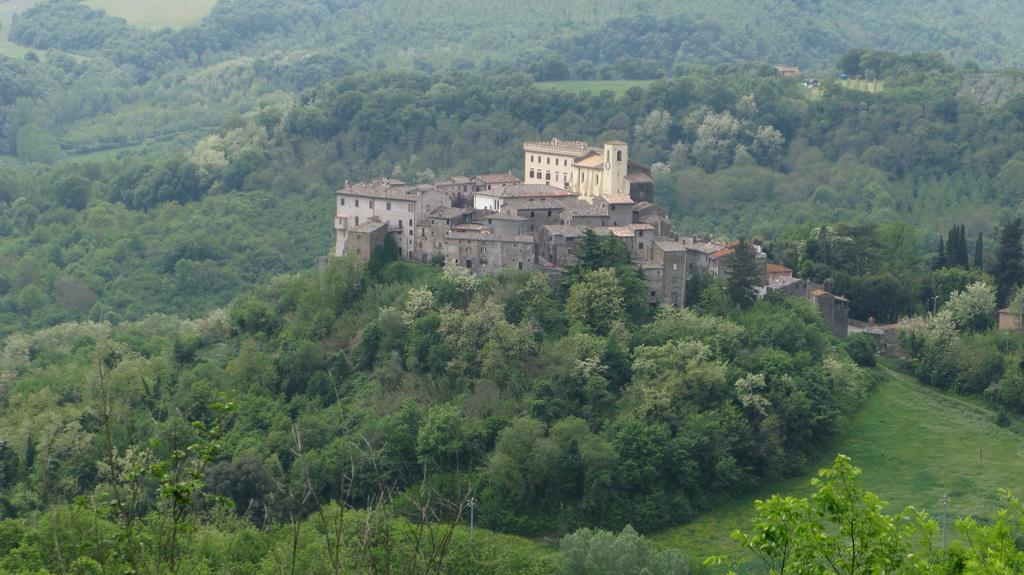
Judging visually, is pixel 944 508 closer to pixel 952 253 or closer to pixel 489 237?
pixel 489 237

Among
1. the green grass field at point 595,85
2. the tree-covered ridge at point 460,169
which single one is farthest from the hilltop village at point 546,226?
the green grass field at point 595,85

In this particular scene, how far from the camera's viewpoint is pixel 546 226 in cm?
5628

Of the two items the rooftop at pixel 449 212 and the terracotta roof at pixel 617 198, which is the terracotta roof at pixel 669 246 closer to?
the terracotta roof at pixel 617 198

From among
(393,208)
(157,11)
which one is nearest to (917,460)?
(393,208)

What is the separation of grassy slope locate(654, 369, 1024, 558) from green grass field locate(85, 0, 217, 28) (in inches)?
4590

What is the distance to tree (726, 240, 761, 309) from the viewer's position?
183 feet

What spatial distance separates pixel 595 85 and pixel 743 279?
229 feet

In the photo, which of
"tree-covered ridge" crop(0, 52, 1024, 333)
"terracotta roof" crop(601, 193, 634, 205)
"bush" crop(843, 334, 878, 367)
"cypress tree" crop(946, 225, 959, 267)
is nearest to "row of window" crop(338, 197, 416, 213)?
"terracotta roof" crop(601, 193, 634, 205)

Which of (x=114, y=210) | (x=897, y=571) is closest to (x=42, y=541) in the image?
(x=897, y=571)

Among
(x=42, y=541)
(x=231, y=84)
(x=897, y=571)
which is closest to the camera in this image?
(x=897, y=571)

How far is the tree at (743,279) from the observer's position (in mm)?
55781

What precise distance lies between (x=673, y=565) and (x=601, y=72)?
92.4 meters

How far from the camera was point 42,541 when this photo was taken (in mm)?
39062

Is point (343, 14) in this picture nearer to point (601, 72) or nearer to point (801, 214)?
point (601, 72)
